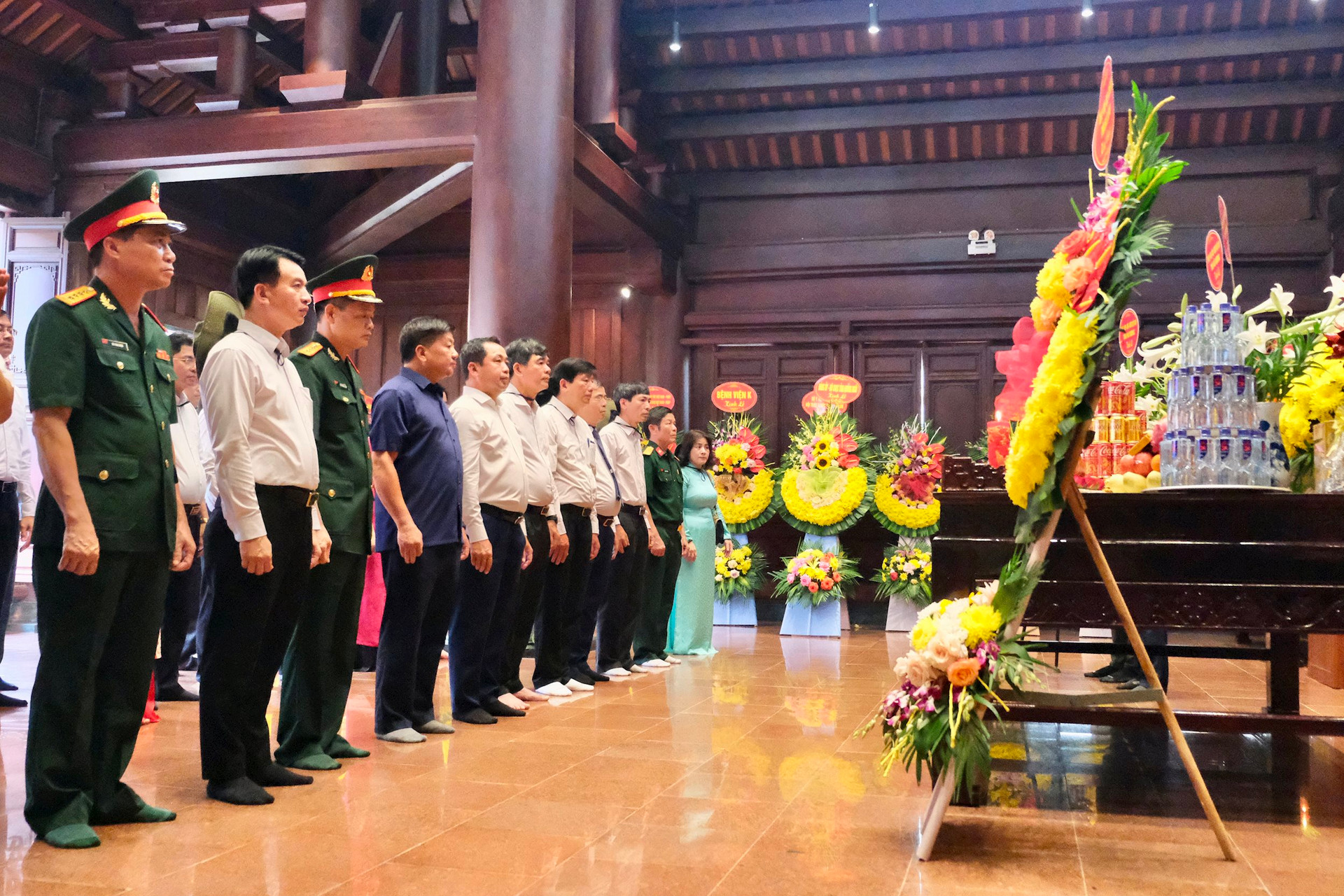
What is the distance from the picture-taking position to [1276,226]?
8992mm

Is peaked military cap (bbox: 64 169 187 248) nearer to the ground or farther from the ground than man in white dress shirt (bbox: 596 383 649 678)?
farther from the ground

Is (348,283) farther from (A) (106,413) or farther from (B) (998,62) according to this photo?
(B) (998,62)

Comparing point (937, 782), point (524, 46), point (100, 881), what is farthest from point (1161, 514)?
point (524, 46)

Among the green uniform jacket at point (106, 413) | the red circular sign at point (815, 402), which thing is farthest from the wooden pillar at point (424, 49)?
the green uniform jacket at point (106, 413)

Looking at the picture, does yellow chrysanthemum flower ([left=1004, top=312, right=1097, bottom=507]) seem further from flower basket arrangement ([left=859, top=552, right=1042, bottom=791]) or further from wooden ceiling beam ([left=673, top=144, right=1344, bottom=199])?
wooden ceiling beam ([left=673, top=144, right=1344, bottom=199])

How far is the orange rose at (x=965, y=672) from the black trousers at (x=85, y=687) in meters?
1.78

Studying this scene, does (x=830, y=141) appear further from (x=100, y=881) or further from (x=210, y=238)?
(x=100, y=881)

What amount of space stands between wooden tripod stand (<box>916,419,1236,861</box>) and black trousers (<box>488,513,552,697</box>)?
2.26m

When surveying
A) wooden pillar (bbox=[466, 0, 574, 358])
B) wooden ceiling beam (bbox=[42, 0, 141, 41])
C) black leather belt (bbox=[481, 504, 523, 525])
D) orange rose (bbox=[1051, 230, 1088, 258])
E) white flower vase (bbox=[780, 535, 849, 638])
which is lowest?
white flower vase (bbox=[780, 535, 849, 638])

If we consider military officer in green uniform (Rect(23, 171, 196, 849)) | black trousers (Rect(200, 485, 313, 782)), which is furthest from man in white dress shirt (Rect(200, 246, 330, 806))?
military officer in green uniform (Rect(23, 171, 196, 849))

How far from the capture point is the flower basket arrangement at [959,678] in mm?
2471

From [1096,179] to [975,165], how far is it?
1.02m

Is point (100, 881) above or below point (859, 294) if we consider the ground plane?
below

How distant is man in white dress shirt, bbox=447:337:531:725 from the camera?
4.13 metres
